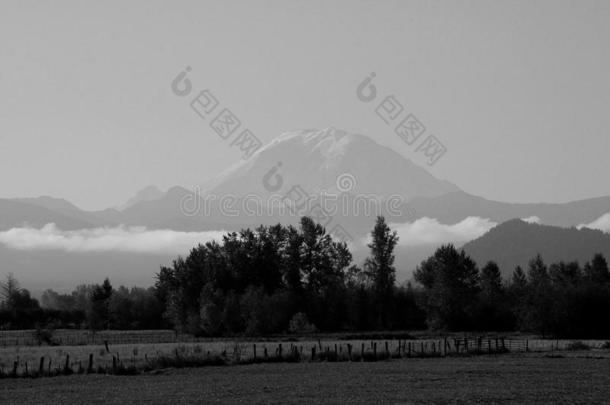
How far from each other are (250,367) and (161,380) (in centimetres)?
944

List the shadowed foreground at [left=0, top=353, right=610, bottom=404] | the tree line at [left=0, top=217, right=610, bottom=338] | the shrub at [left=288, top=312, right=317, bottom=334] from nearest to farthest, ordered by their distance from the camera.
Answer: the shadowed foreground at [left=0, top=353, right=610, bottom=404] < the shrub at [left=288, top=312, right=317, bottom=334] < the tree line at [left=0, top=217, right=610, bottom=338]

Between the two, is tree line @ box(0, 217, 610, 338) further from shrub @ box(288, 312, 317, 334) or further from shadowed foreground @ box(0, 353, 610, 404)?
shadowed foreground @ box(0, 353, 610, 404)

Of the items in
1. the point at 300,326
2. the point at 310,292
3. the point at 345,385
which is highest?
the point at 310,292

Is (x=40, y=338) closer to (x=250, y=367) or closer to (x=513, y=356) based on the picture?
(x=250, y=367)

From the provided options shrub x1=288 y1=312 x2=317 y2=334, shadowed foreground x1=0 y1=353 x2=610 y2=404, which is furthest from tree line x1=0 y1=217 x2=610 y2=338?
shadowed foreground x1=0 y1=353 x2=610 y2=404

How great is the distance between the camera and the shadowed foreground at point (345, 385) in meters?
36.9

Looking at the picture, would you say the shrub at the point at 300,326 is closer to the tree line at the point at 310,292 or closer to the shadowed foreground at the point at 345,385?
the tree line at the point at 310,292

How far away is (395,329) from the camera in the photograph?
415ft

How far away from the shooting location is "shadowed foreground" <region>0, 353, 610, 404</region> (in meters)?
36.9

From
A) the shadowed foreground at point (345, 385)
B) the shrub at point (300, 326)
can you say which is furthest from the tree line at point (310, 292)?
the shadowed foreground at point (345, 385)

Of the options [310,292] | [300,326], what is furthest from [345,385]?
[310,292]

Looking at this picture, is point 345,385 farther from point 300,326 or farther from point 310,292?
point 310,292

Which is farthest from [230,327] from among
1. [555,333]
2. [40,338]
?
[555,333]

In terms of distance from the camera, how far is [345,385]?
42.0m
